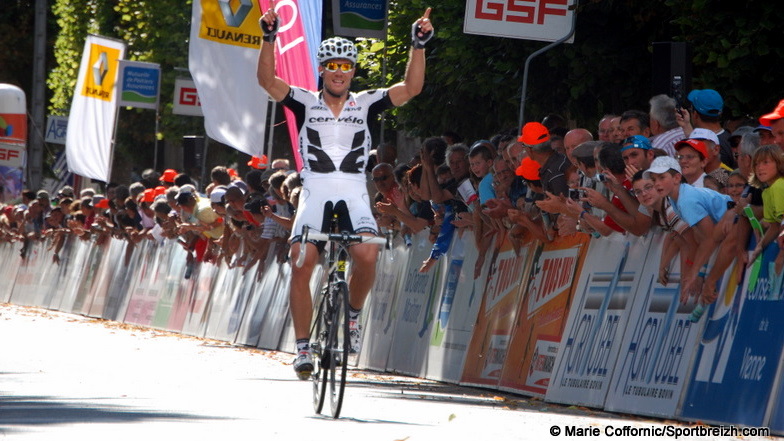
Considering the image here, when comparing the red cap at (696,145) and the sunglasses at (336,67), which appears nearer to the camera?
the sunglasses at (336,67)

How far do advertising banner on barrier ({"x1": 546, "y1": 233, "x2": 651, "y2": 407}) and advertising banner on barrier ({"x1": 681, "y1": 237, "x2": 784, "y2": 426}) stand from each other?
1.11m

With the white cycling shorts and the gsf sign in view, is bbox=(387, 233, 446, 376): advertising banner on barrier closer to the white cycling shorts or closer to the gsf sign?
the white cycling shorts

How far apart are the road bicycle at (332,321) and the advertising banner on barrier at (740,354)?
207 centimetres

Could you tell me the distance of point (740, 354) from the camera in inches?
365

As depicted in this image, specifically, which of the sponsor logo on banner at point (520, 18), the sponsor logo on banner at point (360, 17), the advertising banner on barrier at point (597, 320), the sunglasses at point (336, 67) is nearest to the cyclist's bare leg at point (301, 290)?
the sunglasses at point (336, 67)

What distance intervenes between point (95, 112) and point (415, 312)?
59.2ft

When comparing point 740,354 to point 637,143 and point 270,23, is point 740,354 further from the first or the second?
point 270,23

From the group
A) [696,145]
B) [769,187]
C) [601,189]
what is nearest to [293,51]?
[601,189]

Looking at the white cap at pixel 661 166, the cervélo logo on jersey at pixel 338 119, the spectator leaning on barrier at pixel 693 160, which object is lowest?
the cervélo logo on jersey at pixel 338 119

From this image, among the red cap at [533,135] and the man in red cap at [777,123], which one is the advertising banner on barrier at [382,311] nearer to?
the red cap at [533,135]

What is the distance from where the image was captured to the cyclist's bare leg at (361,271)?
10.5 metres

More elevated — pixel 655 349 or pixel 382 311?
pixel 655 349

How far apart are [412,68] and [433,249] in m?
4.08

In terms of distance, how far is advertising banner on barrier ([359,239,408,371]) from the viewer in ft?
51.5
